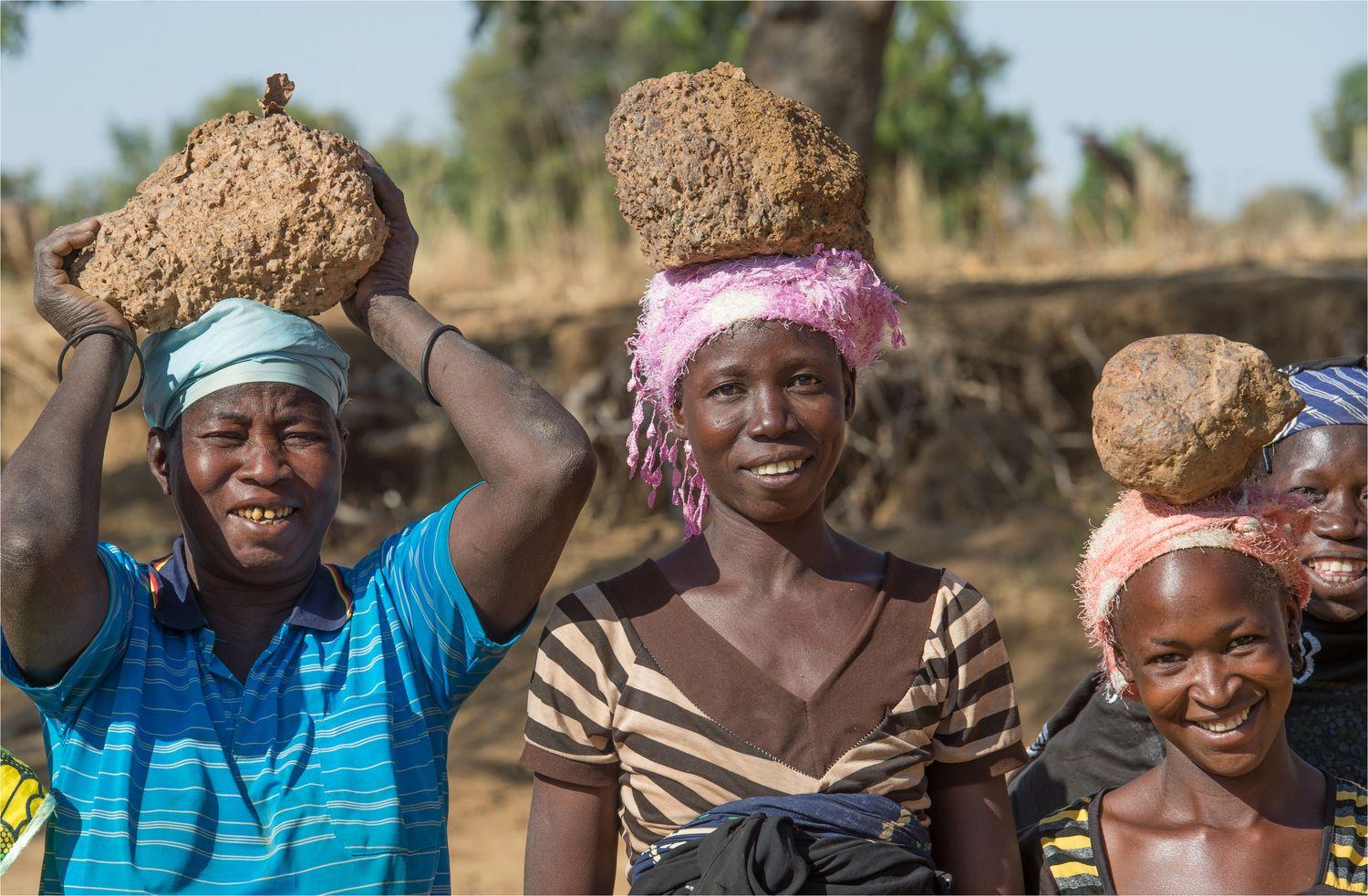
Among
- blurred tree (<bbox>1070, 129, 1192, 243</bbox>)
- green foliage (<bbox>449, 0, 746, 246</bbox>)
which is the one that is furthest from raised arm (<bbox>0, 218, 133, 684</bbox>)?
green foliage (<bbox>449, 0, 746, 246</bbox>)

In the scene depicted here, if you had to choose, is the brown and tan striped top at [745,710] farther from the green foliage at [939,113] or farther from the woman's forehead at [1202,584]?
the green foliage at [939,113]

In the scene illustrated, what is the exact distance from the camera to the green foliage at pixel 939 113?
17.3 m

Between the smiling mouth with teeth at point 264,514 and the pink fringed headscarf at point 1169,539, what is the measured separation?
1.40 meters

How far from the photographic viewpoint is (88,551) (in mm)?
2188

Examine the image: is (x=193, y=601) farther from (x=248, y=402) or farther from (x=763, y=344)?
(x=763, y=344)

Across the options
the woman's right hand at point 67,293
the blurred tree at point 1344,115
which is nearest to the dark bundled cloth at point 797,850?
the woman's right hand at point 67,293

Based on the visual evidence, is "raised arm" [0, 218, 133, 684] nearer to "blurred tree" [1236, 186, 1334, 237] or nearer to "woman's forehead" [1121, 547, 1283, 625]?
"woman's forehead" [1121, 547, 1283, 625]

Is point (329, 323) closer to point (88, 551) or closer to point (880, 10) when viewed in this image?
point (880, 10)

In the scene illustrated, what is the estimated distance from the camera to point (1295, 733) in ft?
8.98

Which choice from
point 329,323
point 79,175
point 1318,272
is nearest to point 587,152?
point 329,323

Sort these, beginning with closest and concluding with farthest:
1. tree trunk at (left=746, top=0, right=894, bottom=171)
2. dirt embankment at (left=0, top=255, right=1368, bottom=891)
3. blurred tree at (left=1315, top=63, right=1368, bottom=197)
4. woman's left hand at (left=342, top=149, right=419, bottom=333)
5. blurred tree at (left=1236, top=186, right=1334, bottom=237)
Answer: woman's left hand at (left=342, top=149, right=419, bottom=333) → dirt embankment at (left=0, top=255, right=1368, bottom=891) → tree trunk at (left=746, top=0, right=894, bottom=171) → blurred tree at (left=1236, top=186, right=1334, bottom=237) → blurred tree at (left=1315, top=63, right=1368, bottom=197)

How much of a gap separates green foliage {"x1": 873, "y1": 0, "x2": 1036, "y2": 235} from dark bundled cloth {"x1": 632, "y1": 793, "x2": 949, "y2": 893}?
51.0ft

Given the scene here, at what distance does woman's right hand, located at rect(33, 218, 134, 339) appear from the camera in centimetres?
240

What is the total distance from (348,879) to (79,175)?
58.1ft
